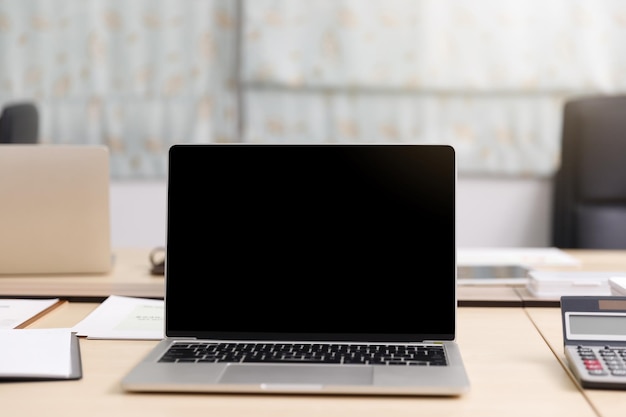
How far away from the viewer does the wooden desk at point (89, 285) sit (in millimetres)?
1283

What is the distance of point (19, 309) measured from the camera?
118 centimetres

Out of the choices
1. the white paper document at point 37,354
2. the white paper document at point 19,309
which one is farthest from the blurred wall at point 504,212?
the white paper document at point 37,354

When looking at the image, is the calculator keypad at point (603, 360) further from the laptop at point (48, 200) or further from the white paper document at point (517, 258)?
the laptop at point (48, 200)

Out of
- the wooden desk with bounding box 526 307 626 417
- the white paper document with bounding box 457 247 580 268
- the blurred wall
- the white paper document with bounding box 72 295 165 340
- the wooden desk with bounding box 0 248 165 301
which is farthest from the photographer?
the blurred wall

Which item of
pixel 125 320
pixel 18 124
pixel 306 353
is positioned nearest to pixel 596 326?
pixel 306 353

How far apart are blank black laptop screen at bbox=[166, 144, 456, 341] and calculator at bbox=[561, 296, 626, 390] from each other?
151 millimetres

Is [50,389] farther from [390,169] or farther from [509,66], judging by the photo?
[509,66]

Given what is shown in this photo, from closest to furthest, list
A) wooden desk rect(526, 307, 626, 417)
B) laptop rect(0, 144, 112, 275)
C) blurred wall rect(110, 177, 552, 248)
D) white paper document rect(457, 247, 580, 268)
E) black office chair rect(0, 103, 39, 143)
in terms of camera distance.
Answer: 1. wooden desk rect(526, 307, 626, 417)
2. laptop rect(0, 144, 112, 275)
3. white paper document rect(457, 247, 580, 268)
4. black office chair rect(0, 103, 39, 143)
5. blurred wall rect(110, 177, 552, 248)

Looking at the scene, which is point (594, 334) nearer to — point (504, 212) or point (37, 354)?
point (37, 354)

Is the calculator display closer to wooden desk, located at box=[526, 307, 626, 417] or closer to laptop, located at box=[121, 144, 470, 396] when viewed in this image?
wooden desk, located at box=[526, 307, 626, 417]

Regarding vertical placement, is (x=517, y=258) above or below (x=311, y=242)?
below

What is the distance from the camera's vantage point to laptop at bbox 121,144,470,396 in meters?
0.94

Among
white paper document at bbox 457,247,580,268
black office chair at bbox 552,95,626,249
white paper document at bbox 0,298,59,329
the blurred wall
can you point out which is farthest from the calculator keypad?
the blurred wall

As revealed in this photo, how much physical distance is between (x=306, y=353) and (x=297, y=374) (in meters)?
0.07
